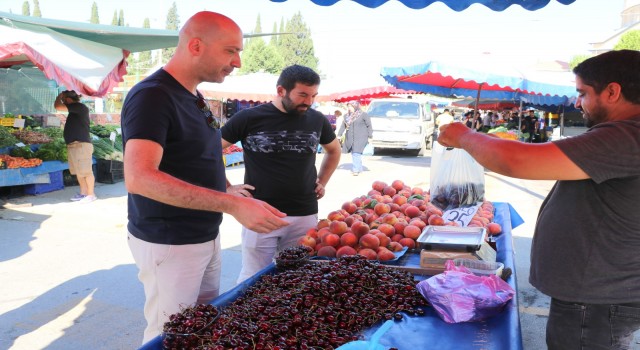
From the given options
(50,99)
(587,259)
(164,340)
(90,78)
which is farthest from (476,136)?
(50,99)

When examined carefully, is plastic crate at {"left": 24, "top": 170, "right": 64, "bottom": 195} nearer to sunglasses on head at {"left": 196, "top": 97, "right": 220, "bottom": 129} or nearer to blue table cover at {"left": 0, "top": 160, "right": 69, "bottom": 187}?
blue table cover at {"left": 0, "top": 160, "right": 69, "bottom": 187}

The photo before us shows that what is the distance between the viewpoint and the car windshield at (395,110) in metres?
18.2

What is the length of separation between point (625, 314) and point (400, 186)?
2.86m

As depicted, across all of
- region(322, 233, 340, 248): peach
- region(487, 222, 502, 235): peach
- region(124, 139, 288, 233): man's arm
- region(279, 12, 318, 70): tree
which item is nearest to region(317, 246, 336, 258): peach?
region(322, 233, 340, 248): peach

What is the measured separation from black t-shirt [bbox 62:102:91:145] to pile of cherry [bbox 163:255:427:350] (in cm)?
695

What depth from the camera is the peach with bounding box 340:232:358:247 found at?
3090mm

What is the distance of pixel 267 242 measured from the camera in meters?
3.41

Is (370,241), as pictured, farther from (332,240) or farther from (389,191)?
(389,191)

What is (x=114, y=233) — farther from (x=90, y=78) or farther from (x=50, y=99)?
(x=50, y=99)

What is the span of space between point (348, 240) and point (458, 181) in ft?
5.66

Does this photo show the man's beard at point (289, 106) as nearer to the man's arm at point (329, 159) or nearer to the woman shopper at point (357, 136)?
the man's arm at point (329, 159)

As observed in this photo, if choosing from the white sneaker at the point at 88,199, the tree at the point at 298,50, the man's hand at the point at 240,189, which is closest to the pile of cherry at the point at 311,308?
the man's hand at the point at 240,189

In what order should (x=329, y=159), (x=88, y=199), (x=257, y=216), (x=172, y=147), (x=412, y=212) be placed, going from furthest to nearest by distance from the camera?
1. (x=88, y=199)
2. (x=329, y=159)
3. (x=412, y=212)
4. (x=172, y=147)
5. (x=257, y=216)

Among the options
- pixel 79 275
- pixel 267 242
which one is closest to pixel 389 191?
pixel 267 242
